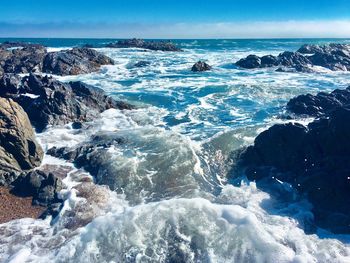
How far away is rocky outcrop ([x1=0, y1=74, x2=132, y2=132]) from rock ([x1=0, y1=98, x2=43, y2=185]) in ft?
14.6

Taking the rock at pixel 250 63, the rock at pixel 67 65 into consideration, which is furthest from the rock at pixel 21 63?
the rock at pixel 250 63

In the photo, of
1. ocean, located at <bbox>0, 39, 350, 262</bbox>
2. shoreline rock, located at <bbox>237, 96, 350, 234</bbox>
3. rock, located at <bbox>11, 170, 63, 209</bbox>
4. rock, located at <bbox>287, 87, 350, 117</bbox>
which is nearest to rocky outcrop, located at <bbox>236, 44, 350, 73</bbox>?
rock, located at <bbox>287, 87, 350, 117</bbox>

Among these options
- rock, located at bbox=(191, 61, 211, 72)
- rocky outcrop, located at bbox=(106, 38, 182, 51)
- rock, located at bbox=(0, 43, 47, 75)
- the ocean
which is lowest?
the ocean

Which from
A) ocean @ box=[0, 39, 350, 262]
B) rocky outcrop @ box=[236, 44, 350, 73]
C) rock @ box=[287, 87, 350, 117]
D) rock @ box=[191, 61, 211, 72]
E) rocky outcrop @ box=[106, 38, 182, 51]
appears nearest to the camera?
ocean @ box=[0, 39, 350, 262]

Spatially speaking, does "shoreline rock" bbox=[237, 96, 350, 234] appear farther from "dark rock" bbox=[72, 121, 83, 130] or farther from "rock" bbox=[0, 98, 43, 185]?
"dark rock" bbox=[72, 121, 83, 130]

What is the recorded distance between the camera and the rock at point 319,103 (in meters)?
22.9

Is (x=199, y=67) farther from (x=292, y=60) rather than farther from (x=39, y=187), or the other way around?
(x=39, y=187)

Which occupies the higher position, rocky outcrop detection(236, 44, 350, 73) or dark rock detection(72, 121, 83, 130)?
rocky outcrop detection(236, 44, 350, 73)

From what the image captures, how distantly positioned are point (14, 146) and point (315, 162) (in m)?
12.3

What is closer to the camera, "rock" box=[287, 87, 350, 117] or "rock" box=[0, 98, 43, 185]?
"rock" box=[0, 98, 43, 185]

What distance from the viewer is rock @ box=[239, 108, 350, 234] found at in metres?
11.8

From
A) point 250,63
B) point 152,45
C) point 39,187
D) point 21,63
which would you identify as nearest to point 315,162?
point 39,187

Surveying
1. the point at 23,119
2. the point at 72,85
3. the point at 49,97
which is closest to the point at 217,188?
the point at 23,119

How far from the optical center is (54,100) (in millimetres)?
21531
